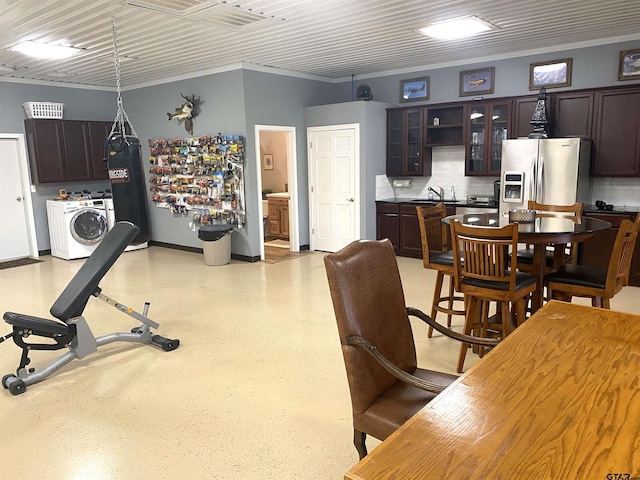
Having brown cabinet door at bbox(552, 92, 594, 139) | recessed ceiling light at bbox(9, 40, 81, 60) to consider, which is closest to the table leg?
brown cabinet door at bbox(552, 92, 594, 139)

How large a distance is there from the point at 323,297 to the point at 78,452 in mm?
3081

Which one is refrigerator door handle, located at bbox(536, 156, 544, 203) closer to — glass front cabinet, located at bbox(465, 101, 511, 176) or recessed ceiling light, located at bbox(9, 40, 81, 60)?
glass front cabinet, located at bbox(465, 101, 511, 176)

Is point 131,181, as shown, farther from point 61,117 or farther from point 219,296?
point 61,117

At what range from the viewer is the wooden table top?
981 millimetres

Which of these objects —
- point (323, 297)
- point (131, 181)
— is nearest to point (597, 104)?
point (323, 297)

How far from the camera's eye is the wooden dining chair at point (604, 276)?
3.05 metres

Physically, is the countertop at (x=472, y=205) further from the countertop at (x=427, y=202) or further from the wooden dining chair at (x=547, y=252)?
the wooden dining chair at (x=547, y=252)

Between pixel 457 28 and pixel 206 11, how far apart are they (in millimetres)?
2561

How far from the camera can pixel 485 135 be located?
646cm

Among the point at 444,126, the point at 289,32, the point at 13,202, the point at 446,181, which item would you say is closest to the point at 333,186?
the point at 446,181

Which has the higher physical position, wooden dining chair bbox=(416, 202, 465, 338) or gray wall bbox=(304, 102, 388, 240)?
gray wall bbox=(304, 102, 388, 240)

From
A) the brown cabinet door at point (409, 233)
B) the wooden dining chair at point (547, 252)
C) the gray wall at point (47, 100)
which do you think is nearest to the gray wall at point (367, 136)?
the brown cabinet door at point (409, 233)

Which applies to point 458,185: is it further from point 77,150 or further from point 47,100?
point 47,100

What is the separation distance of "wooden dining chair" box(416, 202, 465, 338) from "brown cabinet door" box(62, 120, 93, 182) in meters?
6.26
